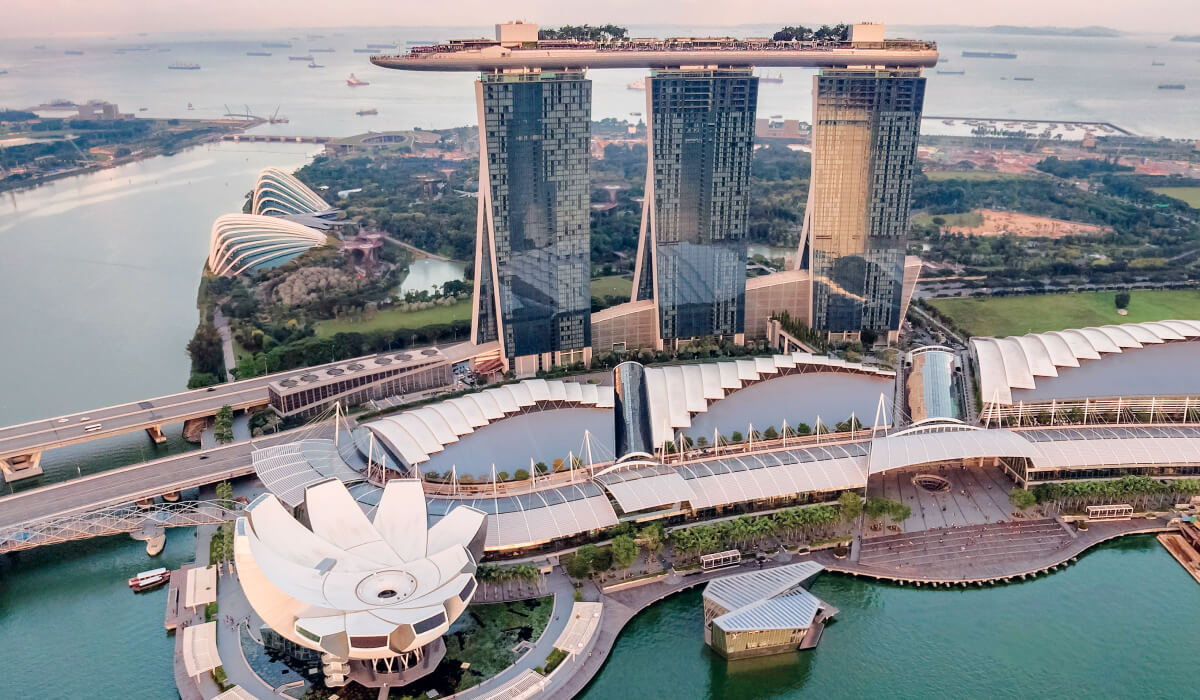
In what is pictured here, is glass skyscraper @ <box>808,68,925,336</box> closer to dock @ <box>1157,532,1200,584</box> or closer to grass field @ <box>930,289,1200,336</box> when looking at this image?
grass field @ <box>930,289,1200,336</box>

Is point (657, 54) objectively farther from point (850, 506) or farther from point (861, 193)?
point (850, 506)

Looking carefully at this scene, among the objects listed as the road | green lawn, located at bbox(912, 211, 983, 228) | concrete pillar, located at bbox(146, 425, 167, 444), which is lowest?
concrete pillar, located at bbox(146, 425, 167, 444)

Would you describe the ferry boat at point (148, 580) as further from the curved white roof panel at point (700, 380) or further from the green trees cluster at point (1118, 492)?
the green trees cluster at point (1118, 492)

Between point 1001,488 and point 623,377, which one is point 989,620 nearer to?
point 1001,488

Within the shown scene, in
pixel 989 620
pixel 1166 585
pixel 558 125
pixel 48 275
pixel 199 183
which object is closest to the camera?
pixel 989 620

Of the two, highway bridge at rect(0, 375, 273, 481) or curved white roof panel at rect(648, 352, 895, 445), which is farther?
highway bridge at rect(0, 375, 273, 481)

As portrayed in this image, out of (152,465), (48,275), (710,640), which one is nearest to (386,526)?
(710,640)

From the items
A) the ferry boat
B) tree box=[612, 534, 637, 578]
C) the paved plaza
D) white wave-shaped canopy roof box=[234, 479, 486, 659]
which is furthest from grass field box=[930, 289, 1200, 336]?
the ferry boat
